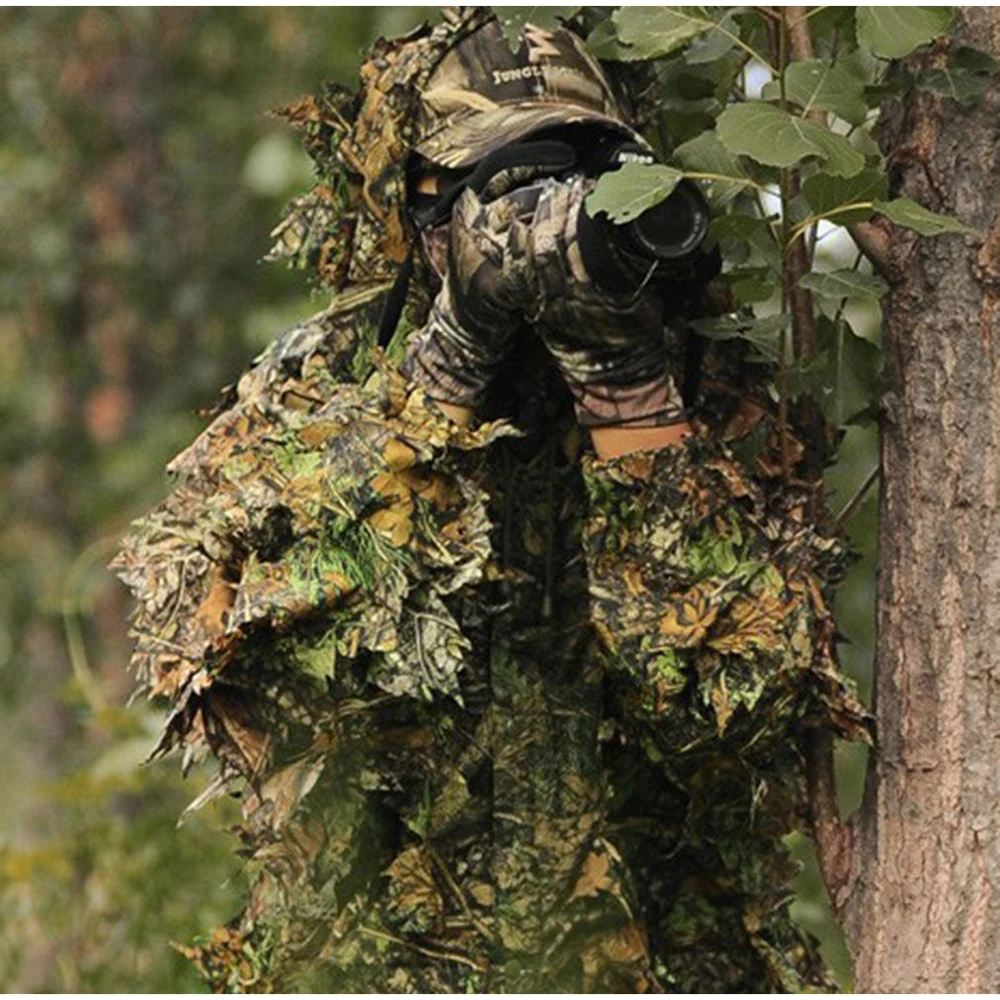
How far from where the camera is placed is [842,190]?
1684 mm

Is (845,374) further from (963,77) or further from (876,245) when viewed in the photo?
(963,77)

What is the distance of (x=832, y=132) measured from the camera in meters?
1.66

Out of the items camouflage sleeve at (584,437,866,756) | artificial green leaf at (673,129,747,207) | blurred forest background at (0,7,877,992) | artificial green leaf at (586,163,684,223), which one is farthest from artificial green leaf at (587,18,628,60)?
blurred forest background at (0,7,877,992)

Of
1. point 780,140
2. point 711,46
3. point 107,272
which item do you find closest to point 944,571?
point 780,140

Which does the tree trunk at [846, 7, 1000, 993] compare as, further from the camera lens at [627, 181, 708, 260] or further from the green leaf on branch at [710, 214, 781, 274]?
the camera lens at [627, 181, 708, 260]

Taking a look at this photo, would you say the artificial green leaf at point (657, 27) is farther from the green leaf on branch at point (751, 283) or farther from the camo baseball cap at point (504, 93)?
the green leaf on branch at point (751, 283)

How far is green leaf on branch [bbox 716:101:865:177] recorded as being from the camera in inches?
63.8

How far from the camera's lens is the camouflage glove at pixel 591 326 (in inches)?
65.1

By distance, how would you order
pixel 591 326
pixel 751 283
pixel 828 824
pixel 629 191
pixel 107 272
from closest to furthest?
pixel 629 191 → pixel 591 326 → pixel 751 283 → pixel 828 824 → pixel 107 272

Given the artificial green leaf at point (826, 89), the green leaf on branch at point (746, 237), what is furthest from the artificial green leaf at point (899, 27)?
the green leaf on branch at point (746, 237)

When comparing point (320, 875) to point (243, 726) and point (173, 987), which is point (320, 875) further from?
point (173, 987)

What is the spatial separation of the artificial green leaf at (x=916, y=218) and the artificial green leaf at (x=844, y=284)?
0.08 meters

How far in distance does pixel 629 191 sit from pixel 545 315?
0.15m

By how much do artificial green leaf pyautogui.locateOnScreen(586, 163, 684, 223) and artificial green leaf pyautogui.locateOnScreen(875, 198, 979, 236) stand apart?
19 centimetres
